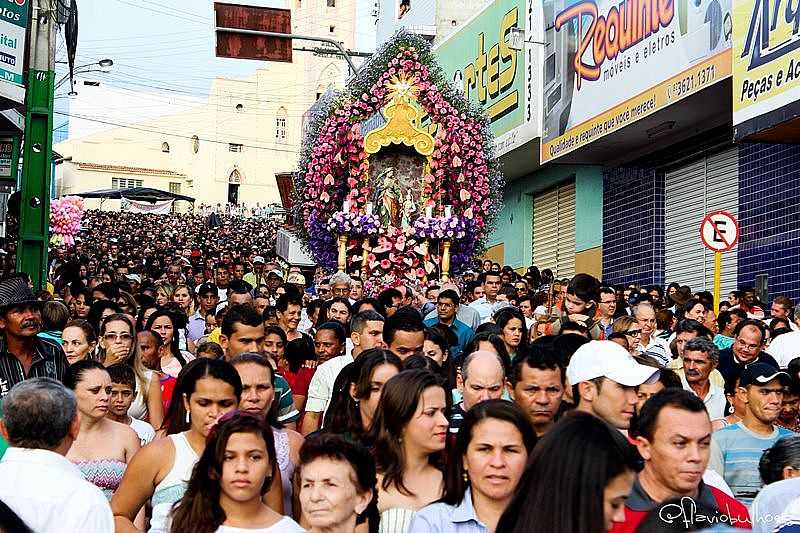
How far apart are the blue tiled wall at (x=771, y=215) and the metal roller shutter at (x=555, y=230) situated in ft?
30.5

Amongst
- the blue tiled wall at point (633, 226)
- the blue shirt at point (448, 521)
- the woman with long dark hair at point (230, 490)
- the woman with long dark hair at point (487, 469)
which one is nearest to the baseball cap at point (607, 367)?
the woman with long dark hair at point (487, 469)

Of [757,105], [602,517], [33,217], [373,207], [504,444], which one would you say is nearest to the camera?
[602,517]

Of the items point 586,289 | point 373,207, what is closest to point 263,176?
point 373,207

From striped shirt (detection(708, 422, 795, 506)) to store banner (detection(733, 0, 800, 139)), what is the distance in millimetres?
9715

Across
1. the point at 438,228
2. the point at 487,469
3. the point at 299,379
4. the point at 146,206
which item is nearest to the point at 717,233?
the point at 438,228

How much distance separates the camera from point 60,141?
346 ft

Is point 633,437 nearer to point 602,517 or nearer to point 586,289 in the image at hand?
point 602,517

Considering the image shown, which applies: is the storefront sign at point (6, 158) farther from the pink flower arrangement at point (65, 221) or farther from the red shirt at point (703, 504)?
the pink flower arrangement at point (65, 221)

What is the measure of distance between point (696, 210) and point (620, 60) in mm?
3102

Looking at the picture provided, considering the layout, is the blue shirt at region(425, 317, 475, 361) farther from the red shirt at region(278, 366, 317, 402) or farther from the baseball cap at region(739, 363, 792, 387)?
the baseball cap at region(739, 363, 792, 387)

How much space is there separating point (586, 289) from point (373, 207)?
948cm

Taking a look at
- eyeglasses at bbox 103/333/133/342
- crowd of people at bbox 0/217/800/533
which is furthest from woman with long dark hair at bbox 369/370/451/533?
eyeglasses at bbox 103/333/133/342

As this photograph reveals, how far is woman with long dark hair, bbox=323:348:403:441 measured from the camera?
24.7 feet

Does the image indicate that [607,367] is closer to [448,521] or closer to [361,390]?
[361,390]
